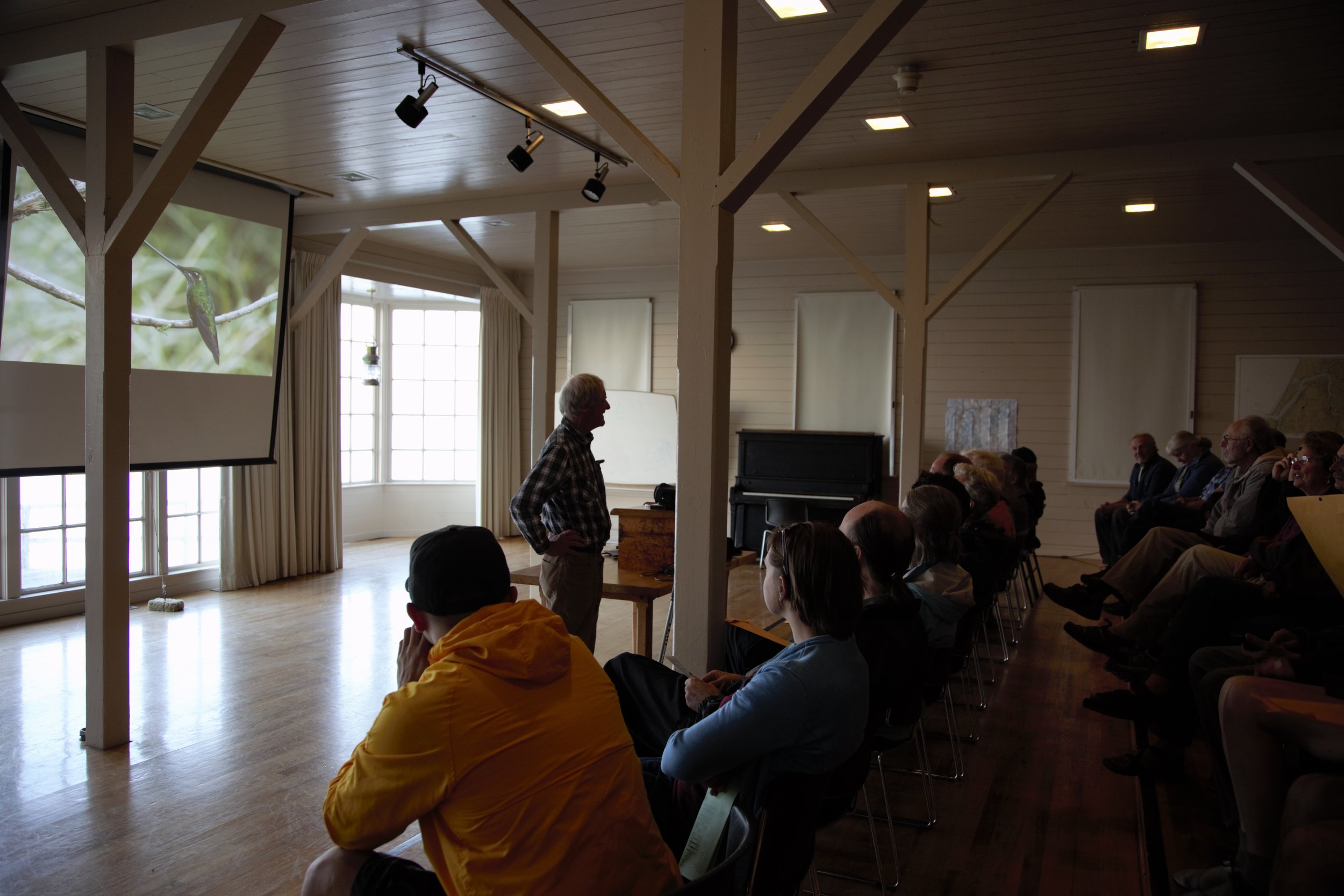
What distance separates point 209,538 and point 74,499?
127cm

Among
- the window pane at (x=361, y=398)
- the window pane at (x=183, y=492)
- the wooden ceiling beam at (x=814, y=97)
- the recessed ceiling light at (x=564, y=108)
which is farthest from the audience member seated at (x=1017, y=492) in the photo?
the window pane at (x=361, y=398)

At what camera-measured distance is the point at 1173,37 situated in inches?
154

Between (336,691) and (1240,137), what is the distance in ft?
19.1

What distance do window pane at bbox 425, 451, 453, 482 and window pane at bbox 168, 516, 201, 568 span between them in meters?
3.51

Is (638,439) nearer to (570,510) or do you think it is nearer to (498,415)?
(498,415)

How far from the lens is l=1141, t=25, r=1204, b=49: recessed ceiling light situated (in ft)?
12.6

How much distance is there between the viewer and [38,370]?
220 inches

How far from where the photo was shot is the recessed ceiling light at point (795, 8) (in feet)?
12.0

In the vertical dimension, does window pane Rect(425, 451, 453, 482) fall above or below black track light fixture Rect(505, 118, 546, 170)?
below

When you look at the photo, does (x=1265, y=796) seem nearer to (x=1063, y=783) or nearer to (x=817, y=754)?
(x=1063, y=783)

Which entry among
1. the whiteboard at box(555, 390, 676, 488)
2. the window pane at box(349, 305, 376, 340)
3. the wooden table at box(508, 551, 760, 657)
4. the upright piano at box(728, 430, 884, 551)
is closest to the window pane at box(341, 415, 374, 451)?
the window pane at box(349, 305, 376, 340)

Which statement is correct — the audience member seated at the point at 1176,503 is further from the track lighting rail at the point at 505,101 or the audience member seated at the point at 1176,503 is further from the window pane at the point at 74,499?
the window pane at the point at 74,499

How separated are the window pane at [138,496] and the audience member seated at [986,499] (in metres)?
6.22

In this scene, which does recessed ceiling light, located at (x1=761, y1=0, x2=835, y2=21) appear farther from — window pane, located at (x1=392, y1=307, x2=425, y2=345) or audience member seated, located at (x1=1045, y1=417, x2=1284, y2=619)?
window pane, located at (x1=392, y1=307, x2=425, y2=345)
